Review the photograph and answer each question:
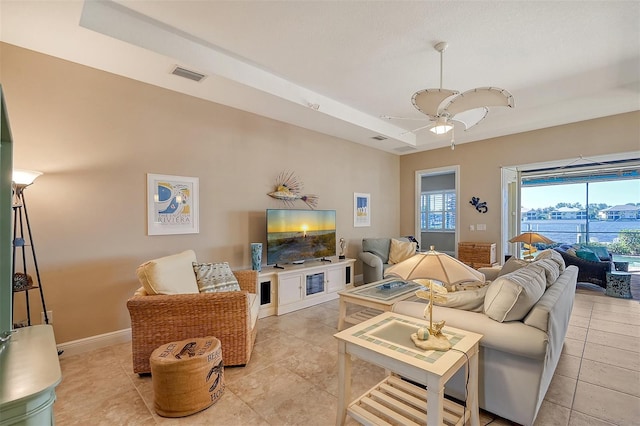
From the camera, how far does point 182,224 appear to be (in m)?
3.52

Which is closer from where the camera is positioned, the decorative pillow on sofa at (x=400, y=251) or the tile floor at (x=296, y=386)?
the tile floor at (x=296, y=386)

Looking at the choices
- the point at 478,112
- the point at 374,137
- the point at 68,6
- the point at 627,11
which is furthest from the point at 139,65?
the point at 627,11

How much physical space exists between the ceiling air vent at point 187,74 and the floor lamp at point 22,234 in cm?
153

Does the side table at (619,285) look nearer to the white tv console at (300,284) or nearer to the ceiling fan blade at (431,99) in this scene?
the white tv console at (300,284)

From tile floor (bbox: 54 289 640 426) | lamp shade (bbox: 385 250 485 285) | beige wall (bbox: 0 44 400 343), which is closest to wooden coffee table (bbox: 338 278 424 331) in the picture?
tile floor (bbox: 54 289 640 426)

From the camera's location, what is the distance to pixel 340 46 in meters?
2.97

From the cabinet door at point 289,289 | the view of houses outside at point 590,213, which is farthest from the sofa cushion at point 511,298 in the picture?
the view of houses outside at point 590,213

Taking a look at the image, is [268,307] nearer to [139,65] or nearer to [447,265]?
[447,265]

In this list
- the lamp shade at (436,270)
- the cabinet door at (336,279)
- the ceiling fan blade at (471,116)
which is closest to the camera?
the lamp shade at (436,270)

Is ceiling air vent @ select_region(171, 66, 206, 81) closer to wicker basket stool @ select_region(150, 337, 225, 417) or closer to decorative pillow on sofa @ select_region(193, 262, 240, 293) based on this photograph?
decorative pillow on sofa @ select_region(193, 262, 240, 293)

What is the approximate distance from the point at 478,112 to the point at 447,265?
199 cm

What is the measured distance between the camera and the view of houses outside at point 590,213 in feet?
20.6

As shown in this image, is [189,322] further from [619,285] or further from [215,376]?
[619,285]

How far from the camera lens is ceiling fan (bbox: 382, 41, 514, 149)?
93.9 inches
